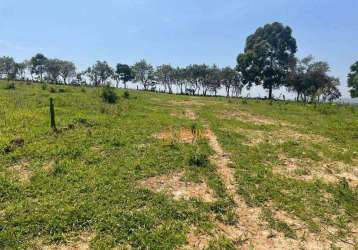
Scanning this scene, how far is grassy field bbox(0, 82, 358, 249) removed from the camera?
5.93 m

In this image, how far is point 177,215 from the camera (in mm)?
6711

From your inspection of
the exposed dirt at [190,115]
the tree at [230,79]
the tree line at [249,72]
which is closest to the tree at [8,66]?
the tree line at [249,72]

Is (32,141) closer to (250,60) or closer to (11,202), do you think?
(11,202)

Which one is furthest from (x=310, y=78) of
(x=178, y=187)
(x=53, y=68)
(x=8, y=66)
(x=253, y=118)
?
(x=8, y=66)

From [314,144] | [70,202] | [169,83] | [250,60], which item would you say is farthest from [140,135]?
[169,83]

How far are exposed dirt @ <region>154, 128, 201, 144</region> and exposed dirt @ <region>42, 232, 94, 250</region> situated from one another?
7.60 m

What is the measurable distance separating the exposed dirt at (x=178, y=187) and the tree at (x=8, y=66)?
106843mm

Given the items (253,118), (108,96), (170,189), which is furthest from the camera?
(108,96)

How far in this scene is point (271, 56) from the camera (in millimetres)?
57094

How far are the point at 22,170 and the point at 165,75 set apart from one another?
305 feet

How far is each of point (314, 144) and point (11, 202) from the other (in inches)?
483

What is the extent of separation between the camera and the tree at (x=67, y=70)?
98625mm

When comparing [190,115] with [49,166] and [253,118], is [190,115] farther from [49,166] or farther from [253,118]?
[49,166]

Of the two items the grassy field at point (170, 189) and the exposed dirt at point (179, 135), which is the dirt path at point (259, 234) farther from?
the exposed dirt at point (179, 135)
